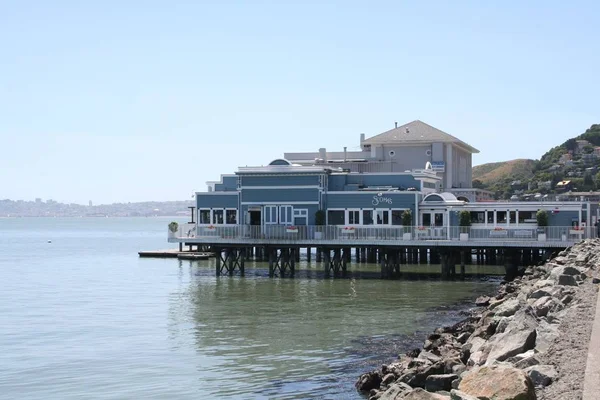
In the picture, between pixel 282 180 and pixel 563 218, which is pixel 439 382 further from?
pixel 282 180

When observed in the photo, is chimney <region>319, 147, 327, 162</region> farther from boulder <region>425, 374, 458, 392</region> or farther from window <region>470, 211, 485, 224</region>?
boulder <region>425, 374, 458, 392</region>

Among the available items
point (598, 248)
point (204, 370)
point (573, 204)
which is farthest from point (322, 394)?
point (573, 204)

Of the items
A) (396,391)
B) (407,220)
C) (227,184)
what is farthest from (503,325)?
(227,184)

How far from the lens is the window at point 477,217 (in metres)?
46.9

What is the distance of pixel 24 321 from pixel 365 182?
22.5m

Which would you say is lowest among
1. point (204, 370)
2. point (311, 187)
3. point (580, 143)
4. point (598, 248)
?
point (204, 370)

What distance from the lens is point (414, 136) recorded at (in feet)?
229

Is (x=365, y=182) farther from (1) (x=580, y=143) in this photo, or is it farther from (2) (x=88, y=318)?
(1) (x=580, y=143)

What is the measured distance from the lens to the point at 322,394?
19734mm

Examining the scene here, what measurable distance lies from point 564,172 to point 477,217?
112m

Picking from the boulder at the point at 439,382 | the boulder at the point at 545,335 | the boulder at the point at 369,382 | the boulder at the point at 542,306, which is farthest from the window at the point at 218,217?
the boulder at the point at 439,382

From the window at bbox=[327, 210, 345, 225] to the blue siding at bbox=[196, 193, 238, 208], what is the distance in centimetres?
568

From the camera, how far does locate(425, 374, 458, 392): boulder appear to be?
1642 centimetres

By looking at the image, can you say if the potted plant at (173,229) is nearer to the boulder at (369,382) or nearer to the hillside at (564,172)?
the boulder at (369,382)
